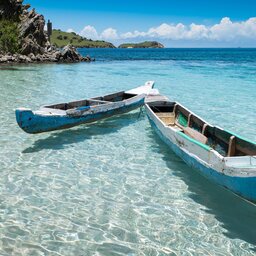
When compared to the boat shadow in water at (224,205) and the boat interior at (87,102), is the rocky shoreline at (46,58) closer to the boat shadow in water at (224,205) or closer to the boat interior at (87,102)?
the boat interior at (87,102)

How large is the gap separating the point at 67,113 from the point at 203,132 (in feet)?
18.9

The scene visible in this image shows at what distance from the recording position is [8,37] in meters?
62.2

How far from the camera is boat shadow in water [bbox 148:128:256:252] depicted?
7.82 metres

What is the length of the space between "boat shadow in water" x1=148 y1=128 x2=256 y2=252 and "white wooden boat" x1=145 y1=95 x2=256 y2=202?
580 millimetres

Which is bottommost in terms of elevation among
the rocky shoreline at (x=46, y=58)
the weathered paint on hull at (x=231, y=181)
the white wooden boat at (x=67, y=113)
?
the weathered paint on hull at (x=231, y=181)

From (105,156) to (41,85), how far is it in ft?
70.3

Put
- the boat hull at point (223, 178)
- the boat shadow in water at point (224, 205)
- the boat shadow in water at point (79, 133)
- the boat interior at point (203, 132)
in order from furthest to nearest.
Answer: the boat shadow in water at point (79, 133) → the boat interior at point (203, 132) → the boat shadow in water at point (224, 205) → the boat hull at point (223, 178)

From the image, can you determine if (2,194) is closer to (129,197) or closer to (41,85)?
(129,197)

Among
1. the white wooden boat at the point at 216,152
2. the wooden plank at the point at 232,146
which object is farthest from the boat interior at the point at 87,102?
the wooden plank at the point at 232,146

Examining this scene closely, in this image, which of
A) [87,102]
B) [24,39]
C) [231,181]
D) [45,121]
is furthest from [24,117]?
[24,39]

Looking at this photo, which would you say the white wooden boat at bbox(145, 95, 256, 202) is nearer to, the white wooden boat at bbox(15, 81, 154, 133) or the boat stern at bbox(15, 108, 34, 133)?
the white wooden boat at bbox(15, 81, 154, 133)

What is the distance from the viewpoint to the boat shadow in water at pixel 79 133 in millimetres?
13680

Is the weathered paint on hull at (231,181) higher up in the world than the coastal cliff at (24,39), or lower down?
lower down

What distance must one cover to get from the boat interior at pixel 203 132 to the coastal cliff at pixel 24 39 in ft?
155
